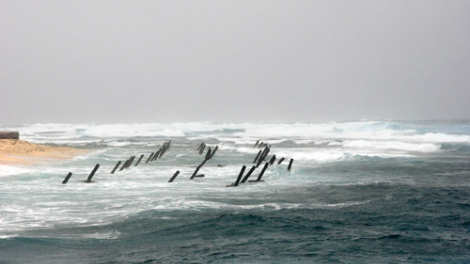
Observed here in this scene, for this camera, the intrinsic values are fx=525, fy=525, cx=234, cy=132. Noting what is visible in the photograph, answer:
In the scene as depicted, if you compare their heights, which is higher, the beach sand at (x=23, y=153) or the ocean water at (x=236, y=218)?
the beach sand at (x=23, y=153)

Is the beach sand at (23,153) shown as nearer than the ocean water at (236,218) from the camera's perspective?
No

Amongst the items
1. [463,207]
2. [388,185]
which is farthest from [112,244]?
[388,185]

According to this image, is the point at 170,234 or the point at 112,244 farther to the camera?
the point at 170,234

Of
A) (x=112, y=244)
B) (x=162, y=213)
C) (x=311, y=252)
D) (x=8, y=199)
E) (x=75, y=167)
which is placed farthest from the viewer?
(x=75, y=167)

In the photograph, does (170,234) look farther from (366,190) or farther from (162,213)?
(366,190)

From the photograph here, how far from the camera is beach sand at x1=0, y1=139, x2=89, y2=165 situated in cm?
2512

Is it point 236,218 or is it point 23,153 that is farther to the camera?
point 23,153

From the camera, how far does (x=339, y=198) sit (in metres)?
14.5

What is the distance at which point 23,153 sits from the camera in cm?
2905

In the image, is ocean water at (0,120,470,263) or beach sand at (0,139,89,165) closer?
ocean water at (0,120,470,263)

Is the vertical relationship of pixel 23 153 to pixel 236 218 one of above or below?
above

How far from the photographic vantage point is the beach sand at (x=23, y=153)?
25125mm

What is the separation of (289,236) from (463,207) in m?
5.57

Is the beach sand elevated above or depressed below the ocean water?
above
